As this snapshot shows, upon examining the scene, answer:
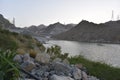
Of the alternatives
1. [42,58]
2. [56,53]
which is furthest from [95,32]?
[42,58]

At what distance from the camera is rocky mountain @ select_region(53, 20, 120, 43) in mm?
158000

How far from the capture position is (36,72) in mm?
7375

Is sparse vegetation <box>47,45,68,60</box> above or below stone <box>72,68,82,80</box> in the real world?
above

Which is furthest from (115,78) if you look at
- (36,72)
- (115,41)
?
(115,41)

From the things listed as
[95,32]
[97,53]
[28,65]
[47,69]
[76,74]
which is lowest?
[97,53]

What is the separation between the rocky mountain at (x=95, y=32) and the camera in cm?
15800

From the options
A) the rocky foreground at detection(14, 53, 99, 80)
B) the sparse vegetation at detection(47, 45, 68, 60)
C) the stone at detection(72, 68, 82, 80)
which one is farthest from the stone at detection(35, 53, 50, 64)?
the sparse vegetation at detection(47, 45, 68, 60)

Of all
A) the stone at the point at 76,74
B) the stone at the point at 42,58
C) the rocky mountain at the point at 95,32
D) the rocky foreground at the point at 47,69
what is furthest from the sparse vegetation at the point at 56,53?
the rocky mountain at the point at 95,32

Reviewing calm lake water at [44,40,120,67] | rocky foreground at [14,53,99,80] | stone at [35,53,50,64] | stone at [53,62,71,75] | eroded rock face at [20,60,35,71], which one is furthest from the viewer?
calm lake water at [44,40,120,67]

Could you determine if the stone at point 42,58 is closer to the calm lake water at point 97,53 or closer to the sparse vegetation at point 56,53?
the sparse vegetation at point 56,53

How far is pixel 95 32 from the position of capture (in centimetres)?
17325

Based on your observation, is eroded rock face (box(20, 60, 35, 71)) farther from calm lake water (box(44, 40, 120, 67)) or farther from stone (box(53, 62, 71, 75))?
calm lake water (box(44, 40, 120, 67))

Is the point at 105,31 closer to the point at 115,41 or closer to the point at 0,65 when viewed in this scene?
the point at 115,41

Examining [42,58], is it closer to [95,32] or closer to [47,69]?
[47,69]
